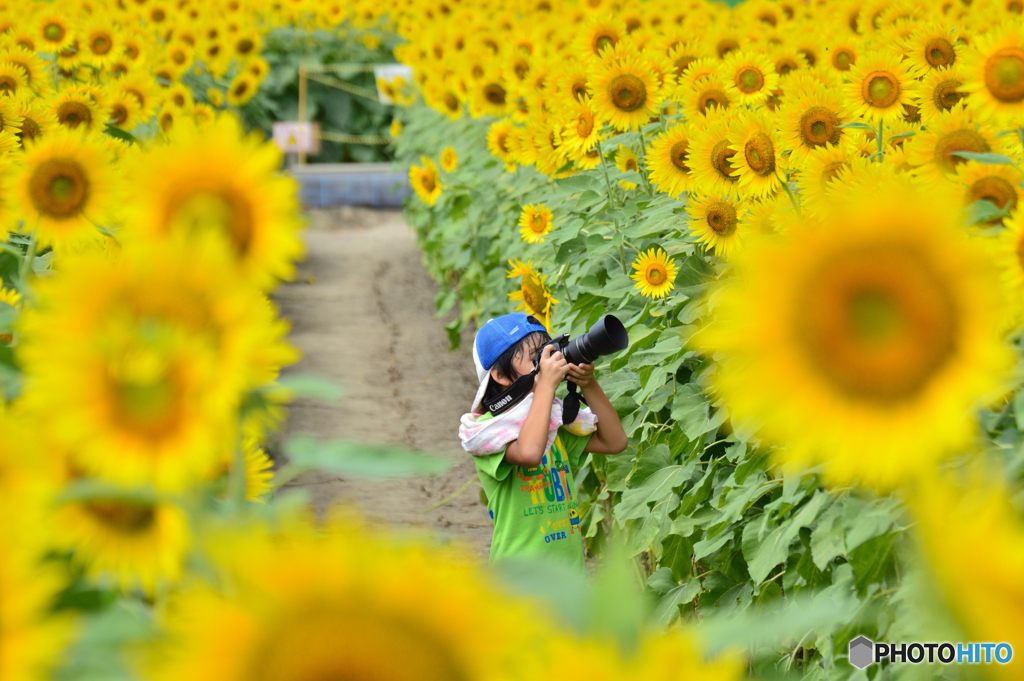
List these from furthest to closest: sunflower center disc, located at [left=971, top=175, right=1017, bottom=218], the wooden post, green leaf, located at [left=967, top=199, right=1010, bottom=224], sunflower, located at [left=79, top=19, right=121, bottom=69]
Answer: the wooden post < sunflower, located at [left=79, top=19, right=121, bottom=69] < sunflower center disc, located at [left=971, top=175, right=1017, bottom=218] < green leaf, located at [left=967, top=199, right=1010, bottom=224]

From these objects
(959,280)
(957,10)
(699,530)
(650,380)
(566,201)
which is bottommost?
(699,530)

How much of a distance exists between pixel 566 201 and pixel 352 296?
4.35 meters

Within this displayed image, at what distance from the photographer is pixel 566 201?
4168 mm

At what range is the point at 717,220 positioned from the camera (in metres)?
2.57

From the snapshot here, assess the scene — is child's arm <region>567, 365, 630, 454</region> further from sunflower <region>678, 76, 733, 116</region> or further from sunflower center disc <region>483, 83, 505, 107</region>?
sunflower center disc <region>483, 83, 505, 107</region>

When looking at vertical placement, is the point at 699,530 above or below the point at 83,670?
below

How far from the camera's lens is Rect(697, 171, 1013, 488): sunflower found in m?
0.79

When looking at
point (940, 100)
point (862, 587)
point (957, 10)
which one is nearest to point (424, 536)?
point (862, 587)

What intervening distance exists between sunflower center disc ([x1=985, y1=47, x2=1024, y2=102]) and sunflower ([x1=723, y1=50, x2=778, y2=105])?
1269mm

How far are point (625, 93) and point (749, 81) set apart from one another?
0.40 meters

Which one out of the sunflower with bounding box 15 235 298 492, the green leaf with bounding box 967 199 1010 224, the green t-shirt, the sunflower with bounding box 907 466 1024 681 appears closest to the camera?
the sunflower with bounding box 907 466 1024 681

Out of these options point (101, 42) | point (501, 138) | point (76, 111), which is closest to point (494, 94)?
point (501, 138)

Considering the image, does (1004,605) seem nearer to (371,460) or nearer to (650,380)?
(371,460)

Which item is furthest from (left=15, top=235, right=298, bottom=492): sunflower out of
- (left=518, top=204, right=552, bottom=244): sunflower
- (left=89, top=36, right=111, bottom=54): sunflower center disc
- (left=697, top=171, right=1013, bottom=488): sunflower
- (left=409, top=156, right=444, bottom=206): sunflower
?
(left=409, top=156, right=444, bottom=206): sunflower
